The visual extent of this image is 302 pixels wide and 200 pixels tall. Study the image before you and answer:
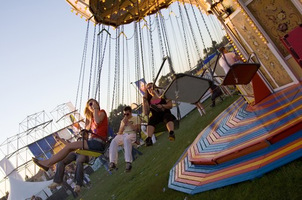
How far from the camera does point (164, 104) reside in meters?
6.14

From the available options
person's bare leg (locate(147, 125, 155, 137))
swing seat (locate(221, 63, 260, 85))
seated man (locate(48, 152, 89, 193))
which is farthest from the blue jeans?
swing seat (locate(221, 63, 260, 85))

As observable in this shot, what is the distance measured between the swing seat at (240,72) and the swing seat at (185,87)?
558 millimetres

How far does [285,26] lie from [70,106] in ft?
78.0

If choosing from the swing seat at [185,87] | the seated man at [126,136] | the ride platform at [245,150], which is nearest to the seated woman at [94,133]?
the seated man at [126,136]

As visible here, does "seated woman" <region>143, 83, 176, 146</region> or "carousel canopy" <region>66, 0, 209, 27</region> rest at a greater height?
"carousel canopy" <region>66, 0, 209, 27</region>

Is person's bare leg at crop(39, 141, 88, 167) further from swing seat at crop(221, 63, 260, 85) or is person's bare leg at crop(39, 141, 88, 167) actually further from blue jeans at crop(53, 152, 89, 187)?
swing seat at crop(221, 63, 260, 85)

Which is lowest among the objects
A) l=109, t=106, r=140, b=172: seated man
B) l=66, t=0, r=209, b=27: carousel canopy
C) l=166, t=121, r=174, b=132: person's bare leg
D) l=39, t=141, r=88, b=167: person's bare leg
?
l=166, t=121, r=174, b=132: person's bare leg

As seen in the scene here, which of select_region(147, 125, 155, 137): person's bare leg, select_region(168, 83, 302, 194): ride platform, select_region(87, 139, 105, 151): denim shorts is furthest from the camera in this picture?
select_region(147, 125, 155, 137): person's bare leg

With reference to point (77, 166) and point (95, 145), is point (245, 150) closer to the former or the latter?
point (95, 145)

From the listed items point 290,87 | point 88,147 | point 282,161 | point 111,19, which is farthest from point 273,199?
point 111,19

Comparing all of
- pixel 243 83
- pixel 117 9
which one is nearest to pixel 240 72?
pixel 243 83

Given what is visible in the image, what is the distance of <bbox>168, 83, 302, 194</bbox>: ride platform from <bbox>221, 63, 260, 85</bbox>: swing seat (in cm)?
87

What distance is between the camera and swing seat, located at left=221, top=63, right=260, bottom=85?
5.31 meters

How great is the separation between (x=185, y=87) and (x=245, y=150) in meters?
1.52
